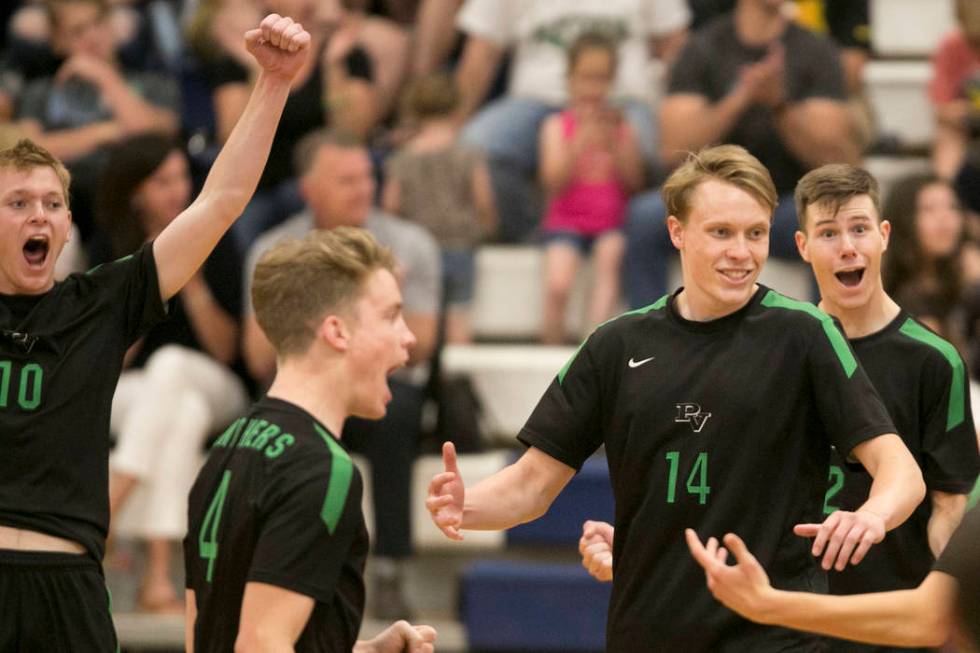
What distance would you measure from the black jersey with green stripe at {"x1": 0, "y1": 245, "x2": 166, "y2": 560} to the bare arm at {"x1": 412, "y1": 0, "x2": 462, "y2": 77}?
575 centimetres

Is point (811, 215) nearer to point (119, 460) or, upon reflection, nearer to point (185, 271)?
point (185, 271)

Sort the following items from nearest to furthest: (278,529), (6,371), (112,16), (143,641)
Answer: (278,529) < (6,371) < (143,641) < (112,16)

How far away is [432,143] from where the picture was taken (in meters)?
8.45

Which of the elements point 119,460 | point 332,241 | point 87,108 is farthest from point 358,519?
point 87,108

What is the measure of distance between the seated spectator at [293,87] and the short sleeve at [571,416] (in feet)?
13.5

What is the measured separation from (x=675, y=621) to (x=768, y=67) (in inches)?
187

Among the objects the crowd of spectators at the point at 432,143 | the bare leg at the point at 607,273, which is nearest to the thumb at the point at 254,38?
the crowd of spectators at the point at 432,143

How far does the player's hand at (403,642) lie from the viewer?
3.53 m

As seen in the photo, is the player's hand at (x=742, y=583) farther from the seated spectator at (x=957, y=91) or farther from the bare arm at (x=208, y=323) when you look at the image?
the seated spectator at (x=957, y=91)

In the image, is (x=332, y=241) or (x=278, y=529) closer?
(x=278, y=529)

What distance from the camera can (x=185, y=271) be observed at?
4.07 meters

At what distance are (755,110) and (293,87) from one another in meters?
2.44

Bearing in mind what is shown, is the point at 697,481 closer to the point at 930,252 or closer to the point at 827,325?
the point at 827,325

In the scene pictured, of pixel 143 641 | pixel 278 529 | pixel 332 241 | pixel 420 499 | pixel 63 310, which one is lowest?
pixel 143 641
